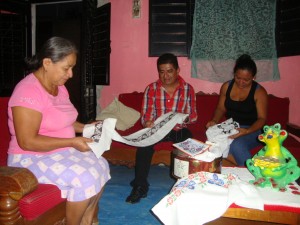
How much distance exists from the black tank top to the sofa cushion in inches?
76.6

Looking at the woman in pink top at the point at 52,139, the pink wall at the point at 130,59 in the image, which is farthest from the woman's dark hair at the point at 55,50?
the pink wall at the point at 130,59

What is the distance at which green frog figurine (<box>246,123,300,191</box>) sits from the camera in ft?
5.23

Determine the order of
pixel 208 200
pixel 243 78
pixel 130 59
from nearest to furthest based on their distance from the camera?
pixel 208 200
pixel 243 78
pixel 130 59

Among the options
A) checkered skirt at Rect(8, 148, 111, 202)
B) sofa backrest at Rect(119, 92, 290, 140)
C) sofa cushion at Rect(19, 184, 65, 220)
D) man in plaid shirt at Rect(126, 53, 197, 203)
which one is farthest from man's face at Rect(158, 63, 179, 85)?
sofa cushion at Rect(19, 184, 65, 220)

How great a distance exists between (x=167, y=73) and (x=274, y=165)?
1437 mm

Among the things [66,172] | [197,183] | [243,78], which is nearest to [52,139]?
[66,172]

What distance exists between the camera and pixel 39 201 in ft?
4.62

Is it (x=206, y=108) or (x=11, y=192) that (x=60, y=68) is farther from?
(x=206, y=108)

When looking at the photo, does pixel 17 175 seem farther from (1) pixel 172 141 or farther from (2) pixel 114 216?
(1) pixel 172 141

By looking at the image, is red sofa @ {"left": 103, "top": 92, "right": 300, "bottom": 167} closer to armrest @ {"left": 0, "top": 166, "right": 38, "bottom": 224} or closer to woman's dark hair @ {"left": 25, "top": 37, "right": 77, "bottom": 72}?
woman's dark hair @ {"left": 25, "top": 37, "right": 77, "bottom": 72}

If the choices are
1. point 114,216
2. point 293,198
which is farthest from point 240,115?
point 114,216

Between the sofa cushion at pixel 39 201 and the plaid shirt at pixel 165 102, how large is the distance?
149cm

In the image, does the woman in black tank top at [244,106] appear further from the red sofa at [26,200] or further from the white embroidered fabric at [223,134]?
the red sofa at [26,200]

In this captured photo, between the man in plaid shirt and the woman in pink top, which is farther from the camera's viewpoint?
the man in plaid shirt
